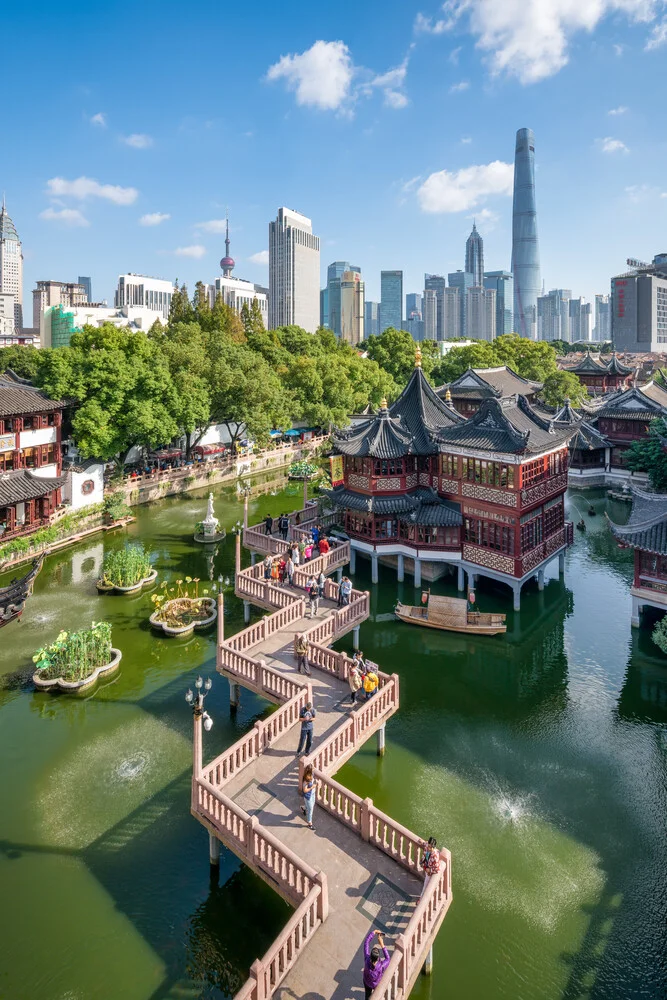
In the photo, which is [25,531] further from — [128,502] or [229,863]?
[229,863]

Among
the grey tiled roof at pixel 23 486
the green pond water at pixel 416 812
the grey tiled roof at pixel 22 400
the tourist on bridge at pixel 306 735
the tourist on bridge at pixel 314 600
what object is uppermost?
the grey tiled roof at pixel 22 400

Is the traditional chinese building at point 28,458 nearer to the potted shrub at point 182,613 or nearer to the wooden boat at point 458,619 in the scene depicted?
the potted shrub at point 182,613

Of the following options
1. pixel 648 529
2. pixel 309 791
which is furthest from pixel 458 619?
pixel 309 791

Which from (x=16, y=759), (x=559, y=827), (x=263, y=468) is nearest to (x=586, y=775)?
(x=559, y=827)

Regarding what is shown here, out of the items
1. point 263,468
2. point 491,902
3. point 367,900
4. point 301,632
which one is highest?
point 263,468

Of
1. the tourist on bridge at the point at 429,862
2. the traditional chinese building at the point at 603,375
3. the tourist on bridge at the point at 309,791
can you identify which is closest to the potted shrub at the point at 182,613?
the tourist on bridge at the point at 309,791
